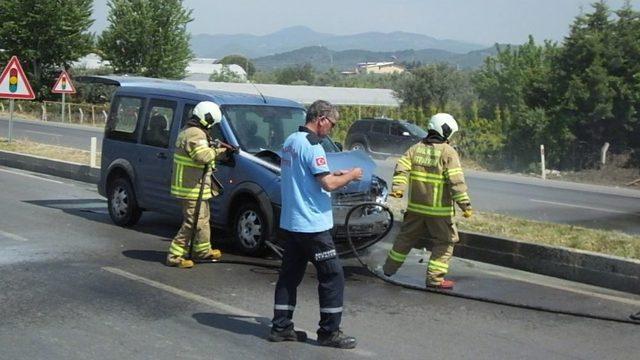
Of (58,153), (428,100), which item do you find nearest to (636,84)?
(58,153)

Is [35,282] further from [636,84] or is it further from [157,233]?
[636,84]

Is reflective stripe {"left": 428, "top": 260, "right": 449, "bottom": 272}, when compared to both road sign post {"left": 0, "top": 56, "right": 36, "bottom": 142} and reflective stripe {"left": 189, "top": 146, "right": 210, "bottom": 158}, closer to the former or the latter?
reflective stripe {"left": 189, "top": 146, "right": 210, "bottom": 158}

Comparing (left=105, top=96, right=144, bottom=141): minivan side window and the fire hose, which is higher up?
(left=105, top=96, right=144, bottom=141): minivan side window

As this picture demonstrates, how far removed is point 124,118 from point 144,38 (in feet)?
154

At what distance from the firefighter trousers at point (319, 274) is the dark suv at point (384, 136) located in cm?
2312

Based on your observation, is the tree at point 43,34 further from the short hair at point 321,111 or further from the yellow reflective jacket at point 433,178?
the short hair at point 321,111

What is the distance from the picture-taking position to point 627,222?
1464 cm

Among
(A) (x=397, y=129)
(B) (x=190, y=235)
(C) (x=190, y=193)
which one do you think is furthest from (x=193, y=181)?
(A) (x=397, y=129)

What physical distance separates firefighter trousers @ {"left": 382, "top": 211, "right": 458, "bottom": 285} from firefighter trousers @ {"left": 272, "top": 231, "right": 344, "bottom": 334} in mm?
2102

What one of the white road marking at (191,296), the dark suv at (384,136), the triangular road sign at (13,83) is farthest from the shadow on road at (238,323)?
the dark suv at (384,136)

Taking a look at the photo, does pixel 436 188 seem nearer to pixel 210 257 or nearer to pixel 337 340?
pixel 337 340

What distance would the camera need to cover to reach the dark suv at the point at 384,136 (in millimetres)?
28781

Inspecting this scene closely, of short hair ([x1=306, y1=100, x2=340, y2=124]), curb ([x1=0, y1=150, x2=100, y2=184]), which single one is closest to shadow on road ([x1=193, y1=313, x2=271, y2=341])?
short hair ([x1=306, y1=100, x2=340, y2=124])

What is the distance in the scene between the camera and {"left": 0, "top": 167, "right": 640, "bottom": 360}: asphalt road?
534 centimetres
